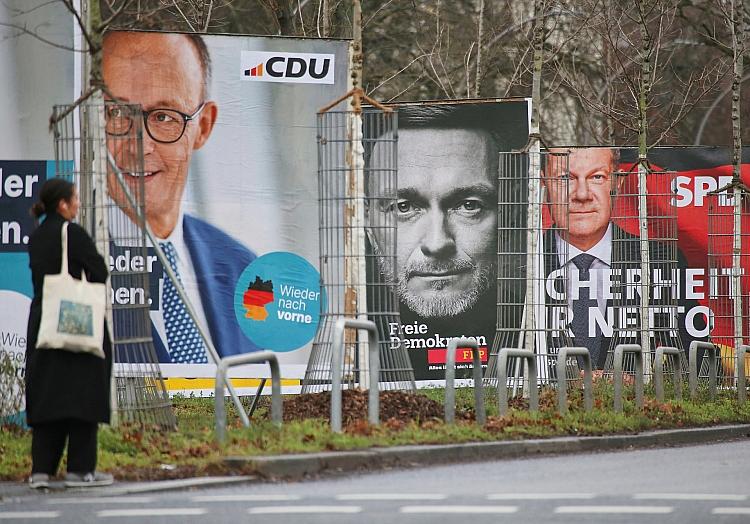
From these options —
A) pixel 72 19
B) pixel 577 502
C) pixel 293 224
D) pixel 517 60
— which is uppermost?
pixel 517 60

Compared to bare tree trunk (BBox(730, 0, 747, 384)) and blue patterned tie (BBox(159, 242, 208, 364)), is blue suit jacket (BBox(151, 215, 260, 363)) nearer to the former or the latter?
blue patterned tie (BBox(159, 242, 208, 364))

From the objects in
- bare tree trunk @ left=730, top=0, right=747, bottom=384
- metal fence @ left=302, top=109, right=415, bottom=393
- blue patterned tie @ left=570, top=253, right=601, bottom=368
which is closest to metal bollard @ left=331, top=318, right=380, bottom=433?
metal fence @ left=302, top=109, right=415, bottom=393

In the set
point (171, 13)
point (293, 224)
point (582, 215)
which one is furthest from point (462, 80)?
point (293, 224)

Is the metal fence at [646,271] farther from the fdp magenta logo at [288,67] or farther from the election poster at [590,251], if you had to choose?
the fdp magenta logo at [288,67]

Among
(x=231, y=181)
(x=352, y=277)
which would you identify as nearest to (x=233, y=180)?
(x=231, y=181)

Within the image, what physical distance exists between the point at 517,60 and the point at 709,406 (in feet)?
45.1

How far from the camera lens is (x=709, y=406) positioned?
1641 centimetres

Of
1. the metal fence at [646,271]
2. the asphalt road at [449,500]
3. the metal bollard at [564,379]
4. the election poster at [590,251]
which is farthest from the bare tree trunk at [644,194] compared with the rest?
the asphalt road at [449,500]

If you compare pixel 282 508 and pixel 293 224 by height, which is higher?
pixel 293 224

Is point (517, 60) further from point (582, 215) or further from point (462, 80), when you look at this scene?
point (582, 215)

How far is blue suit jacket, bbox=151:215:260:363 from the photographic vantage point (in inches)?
699

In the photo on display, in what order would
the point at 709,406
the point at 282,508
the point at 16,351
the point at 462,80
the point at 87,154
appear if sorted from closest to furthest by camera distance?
the point at 282,508, the point at 87,154, the point at 16,351, the point at 709,406, the point at 462,80

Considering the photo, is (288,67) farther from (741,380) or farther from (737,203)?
(741,380)

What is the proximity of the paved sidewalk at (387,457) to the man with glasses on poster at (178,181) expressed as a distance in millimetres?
5713
